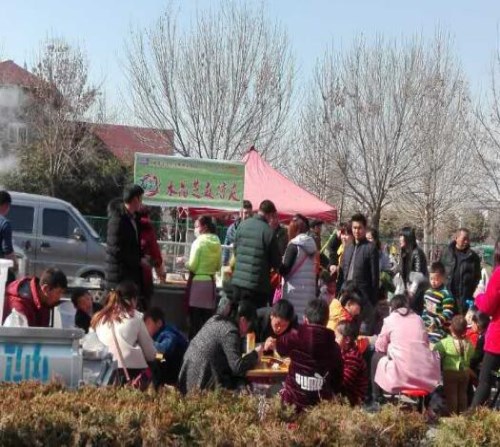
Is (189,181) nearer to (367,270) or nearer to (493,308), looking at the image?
(367,270)

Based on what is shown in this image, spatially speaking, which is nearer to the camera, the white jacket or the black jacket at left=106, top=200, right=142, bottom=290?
the white jacket

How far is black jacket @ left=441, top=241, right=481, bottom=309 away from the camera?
11664 millimetres

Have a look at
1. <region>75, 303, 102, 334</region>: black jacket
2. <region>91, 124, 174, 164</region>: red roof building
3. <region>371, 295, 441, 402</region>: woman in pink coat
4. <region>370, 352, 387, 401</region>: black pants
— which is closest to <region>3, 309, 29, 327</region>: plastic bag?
<region>75, 303, 102, 334</region>: black jacket

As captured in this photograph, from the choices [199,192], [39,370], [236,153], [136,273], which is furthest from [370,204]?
[39,370]

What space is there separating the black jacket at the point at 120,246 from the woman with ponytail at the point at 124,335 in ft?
5.39

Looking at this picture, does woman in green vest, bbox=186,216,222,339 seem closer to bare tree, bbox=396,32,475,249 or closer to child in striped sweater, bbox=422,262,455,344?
child in striped sweater, bbox=422,262,455,344

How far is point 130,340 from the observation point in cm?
694

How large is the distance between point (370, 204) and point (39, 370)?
95.2 ft

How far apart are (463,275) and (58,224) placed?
7.81m

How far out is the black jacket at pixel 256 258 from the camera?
9.89 m

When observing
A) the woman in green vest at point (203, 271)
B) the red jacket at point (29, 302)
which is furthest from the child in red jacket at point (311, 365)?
the woman in green vest at point (203, 271)

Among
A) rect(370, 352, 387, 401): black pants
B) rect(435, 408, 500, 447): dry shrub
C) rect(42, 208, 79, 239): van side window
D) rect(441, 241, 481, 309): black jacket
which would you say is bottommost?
rect(370, 352, 387, 401): black pants

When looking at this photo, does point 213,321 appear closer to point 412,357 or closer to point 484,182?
point 412,357

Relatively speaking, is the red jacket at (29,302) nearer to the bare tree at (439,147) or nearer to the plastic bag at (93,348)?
the plastic bag at (93,348)
